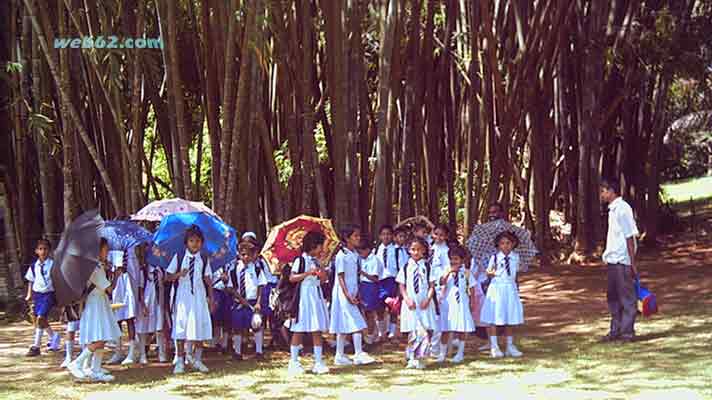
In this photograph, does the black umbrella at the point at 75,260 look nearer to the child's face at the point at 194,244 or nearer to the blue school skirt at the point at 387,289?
the child's face at the point at 194,244

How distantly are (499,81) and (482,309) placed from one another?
6.06m

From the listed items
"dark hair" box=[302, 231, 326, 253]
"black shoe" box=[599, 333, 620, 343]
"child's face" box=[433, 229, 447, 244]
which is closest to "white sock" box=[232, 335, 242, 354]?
"dark hair" box=[302, 231, 326, 253]

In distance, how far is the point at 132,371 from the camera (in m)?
8.81

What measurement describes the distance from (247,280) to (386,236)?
143 cm

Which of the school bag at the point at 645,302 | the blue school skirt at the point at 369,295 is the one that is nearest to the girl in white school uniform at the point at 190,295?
the blue school skirt at the point at 369,295

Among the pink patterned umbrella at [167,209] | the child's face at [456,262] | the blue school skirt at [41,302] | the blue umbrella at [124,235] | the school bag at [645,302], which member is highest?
the pink patterned umbrella at [167,209]

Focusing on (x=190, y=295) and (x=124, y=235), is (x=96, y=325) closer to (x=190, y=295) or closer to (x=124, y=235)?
(x=190, y=295)

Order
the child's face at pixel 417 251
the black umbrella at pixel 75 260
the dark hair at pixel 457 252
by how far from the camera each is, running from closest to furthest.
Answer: the black umbrella at pixel 75 260 → the child's face at pixel 417 251 → the dark hair at pixel 457 252

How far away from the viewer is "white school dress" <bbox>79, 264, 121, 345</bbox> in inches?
319

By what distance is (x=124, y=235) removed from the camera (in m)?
9.24

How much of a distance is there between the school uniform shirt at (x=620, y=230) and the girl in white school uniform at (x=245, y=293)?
314 centimetres

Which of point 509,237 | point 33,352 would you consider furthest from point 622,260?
point 33,352

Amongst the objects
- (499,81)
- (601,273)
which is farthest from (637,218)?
(499,81)

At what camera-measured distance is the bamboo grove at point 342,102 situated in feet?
36.9
